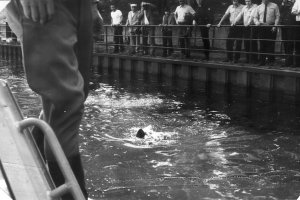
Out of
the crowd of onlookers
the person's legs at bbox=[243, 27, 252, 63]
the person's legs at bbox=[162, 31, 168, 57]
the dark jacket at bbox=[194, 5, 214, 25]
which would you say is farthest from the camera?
the person's legs at bbox=[162, 31, 168, 57]

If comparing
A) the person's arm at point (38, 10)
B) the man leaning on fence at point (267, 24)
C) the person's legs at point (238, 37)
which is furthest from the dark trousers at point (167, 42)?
the person's arm at point (38, 10)

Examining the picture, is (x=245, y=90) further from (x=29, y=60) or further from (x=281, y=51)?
(x=29, y=60)

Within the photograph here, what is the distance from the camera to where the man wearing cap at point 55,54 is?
7.33ft

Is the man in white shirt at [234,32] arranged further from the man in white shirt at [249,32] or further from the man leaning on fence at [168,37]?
the man leaning on fence at [168,37]

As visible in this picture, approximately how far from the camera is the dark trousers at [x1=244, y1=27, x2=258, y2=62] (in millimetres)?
15280

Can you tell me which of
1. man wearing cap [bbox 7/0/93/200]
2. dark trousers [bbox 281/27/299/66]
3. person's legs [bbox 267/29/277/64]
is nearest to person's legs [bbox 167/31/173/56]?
person's legs [bbox 267/29/277/64]

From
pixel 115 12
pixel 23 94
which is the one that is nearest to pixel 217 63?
pixel 23 94

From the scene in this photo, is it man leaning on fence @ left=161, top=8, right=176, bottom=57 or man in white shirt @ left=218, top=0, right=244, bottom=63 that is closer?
man in white shirt @ left=218, top=0, right=244, bottom=63

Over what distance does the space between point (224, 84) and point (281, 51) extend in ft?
7.41

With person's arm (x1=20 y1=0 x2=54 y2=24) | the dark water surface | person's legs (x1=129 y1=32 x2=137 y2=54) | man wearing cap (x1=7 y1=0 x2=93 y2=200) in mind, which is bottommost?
the dark water surface

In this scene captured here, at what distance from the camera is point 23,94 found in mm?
14297

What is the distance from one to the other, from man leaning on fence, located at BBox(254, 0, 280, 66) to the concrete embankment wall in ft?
1.81

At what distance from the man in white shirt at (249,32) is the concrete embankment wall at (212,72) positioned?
47 cm

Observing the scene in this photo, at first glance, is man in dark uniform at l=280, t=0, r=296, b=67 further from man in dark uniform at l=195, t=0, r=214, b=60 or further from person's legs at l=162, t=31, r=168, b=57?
person's legs at l=162, t=31, r=168, b=57
